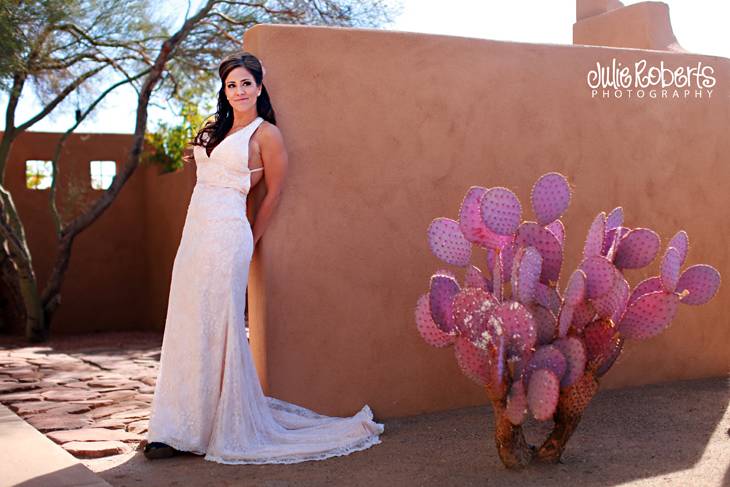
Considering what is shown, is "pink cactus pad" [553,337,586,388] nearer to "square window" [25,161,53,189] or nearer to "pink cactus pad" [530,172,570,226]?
"pink cactus pad" [530,172,570,226]

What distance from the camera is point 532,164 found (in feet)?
18.4

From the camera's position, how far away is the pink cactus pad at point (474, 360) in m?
3.92

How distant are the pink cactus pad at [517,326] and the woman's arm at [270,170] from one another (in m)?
1.54

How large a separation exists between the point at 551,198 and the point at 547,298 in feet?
1.44

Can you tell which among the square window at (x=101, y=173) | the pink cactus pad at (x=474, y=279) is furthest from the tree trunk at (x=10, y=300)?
the pink cactus pad at (x=474, y=279)

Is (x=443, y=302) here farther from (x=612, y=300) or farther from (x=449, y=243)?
(x=612, y=300)

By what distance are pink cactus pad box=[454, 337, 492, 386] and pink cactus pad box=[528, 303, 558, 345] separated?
10.7 inches

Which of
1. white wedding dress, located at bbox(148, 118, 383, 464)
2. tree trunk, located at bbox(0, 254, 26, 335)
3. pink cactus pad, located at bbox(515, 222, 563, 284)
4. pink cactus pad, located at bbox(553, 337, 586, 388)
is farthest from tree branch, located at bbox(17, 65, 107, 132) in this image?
pink cactus pad, located at bbox(553, 337, 586, 388)

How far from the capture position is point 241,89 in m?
4.72

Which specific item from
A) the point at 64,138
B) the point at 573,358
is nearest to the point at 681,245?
the point at 573,358

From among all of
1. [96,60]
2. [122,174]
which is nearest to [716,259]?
[122,174]

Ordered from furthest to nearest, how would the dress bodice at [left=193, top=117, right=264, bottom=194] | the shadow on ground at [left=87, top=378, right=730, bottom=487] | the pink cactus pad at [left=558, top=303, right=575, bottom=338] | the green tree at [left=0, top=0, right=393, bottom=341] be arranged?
1. the green tree at [left=0, top=0, right=393, bottom=341]
2. the dress bodice at [left=193, top=117, right=264, bottom=194]
3. the shadow on ground at [left=87, top=378, right=730, bottom=487]
4. the pink cactus pad at [left=558, top=303, right=575, bottom=338]

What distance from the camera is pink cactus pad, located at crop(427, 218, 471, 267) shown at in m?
4.18

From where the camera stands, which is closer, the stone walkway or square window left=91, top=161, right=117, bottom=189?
the stone walkway
